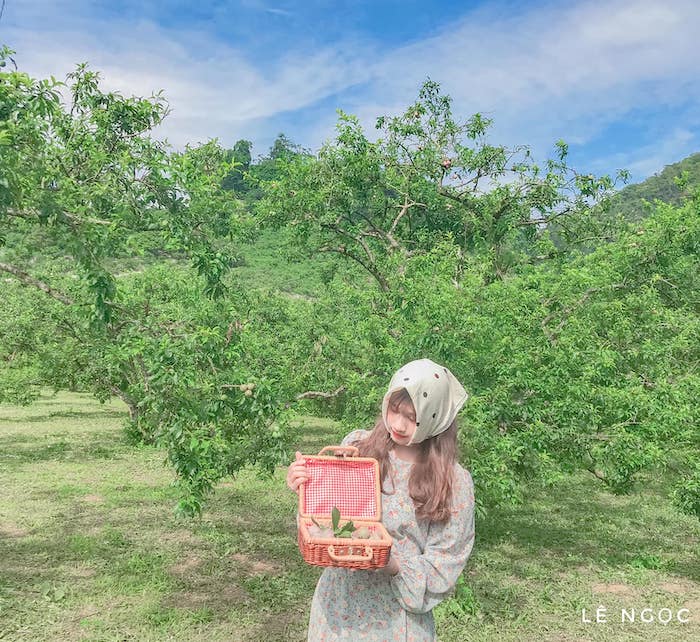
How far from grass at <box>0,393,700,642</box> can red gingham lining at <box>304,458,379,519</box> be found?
4551 mm

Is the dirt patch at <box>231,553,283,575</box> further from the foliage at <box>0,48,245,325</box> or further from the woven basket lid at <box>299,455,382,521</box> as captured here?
the woven basket lid at <box>299,455,382,521</box>

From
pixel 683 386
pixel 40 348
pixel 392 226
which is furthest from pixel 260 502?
pixel 40 348

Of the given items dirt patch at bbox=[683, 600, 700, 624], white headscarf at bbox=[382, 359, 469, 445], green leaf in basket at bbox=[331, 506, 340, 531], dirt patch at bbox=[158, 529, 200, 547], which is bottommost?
dirt patch at bbox=[683, 600, 700, 624]

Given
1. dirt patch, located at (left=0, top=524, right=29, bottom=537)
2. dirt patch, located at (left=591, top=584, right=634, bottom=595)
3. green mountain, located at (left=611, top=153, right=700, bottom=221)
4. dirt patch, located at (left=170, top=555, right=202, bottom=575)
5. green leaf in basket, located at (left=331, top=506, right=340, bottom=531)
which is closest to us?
green leaf in basket, located at (left=331, top=506, right=340, bottom=531)

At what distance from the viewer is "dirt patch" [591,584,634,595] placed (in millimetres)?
8453

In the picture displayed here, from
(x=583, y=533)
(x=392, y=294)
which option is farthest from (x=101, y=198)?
(x=583, y=533)

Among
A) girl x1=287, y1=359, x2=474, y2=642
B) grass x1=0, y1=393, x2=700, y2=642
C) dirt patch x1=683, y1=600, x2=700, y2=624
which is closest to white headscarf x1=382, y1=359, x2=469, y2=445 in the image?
girl x1=287, y1=359, x2=474, y2=642

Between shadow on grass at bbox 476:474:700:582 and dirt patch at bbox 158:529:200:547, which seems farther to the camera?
dirt patch at bbox 158:529:200:547

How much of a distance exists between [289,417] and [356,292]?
3.37 m

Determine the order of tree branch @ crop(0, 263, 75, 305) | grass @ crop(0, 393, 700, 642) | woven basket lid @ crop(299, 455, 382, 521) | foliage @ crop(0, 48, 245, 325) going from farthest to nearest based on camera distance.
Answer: grass @ crop(0, 393, 700, 642) < tree branch @ crop(0, 263, 75, 305) < foliage @ crop(0, 48, 245, 325) < woven basket lid @ crop(299, 455, 382, 521)

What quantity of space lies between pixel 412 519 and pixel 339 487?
0.34 m

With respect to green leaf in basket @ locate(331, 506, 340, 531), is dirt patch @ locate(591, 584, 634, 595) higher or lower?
lower

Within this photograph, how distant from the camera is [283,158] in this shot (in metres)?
14.2

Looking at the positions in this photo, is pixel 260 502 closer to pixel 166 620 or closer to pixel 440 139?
pixel 166 620
